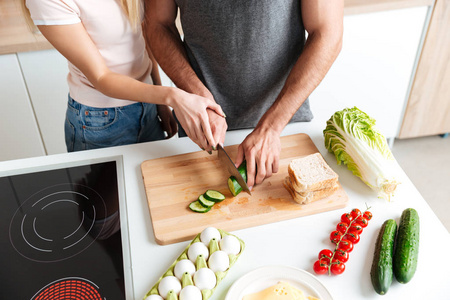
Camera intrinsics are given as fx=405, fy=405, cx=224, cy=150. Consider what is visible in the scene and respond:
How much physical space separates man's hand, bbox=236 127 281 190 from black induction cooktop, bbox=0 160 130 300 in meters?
0.40

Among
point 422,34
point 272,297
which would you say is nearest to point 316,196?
point 272,297

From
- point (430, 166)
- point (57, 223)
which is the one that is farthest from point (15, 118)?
point (430, 166)

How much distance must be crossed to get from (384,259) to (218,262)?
39cm

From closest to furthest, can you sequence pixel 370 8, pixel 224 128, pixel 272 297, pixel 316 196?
pixel 272 297, pixel 316 196, pixel 224 128, pixel 370 8

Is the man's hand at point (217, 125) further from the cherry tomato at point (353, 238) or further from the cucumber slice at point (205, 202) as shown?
the cherry tomato at point (353, 238)

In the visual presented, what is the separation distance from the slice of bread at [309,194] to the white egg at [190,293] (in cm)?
39

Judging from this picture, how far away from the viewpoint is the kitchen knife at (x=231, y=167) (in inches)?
44.7

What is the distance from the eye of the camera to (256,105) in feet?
5.01

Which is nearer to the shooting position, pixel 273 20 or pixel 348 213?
pixel 348 213

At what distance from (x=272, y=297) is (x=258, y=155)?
0.43 m

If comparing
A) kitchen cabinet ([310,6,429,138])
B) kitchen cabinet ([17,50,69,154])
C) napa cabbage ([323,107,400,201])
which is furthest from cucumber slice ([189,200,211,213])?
kitchen cabinet ([310,6,429,138])

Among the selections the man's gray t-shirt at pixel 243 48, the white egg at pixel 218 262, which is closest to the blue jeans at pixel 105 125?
the man's gray t-shirt at pixel 243 48

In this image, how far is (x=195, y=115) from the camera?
1.20 m

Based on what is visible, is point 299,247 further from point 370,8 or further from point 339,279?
point 370,8
